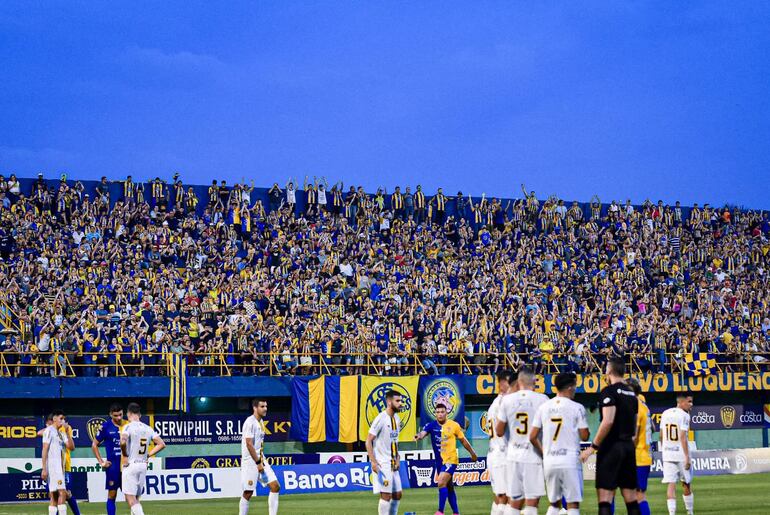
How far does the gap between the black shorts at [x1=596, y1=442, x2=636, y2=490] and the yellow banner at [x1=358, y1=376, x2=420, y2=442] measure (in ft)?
83.9

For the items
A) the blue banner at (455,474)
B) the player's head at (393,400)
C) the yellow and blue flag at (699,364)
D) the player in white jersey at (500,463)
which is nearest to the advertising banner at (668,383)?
the yellow and blue flag at (699,364)

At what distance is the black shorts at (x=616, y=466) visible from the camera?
1479 centimetres

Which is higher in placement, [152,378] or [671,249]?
[671,249]

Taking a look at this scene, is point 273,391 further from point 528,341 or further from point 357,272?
point 528,341

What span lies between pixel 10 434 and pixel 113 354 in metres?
4.70

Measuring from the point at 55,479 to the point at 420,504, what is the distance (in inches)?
373

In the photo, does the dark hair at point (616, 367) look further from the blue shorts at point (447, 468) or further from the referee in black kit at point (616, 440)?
the blue shorts at point (447, 468)

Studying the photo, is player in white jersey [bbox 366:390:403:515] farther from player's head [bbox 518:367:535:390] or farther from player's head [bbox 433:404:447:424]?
player's head [bbox 518:367:535:390]

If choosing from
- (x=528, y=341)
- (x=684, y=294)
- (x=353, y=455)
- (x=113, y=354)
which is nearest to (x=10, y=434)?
(x=113, y=354)

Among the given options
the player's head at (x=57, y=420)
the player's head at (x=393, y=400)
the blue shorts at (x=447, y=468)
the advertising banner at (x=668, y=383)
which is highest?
the advertising banner at (x=668, y=383)

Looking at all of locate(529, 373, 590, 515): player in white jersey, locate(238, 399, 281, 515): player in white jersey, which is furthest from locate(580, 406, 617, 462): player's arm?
locate(238, 399, 281, 515): player in white jersey

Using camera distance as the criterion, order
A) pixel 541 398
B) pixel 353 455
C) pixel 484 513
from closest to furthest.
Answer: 1. pixel 541 398
2. pixel 484 513
3. pixel 353 455

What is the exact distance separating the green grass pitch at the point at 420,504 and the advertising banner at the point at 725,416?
1428 cm

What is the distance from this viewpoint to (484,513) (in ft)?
79.2
